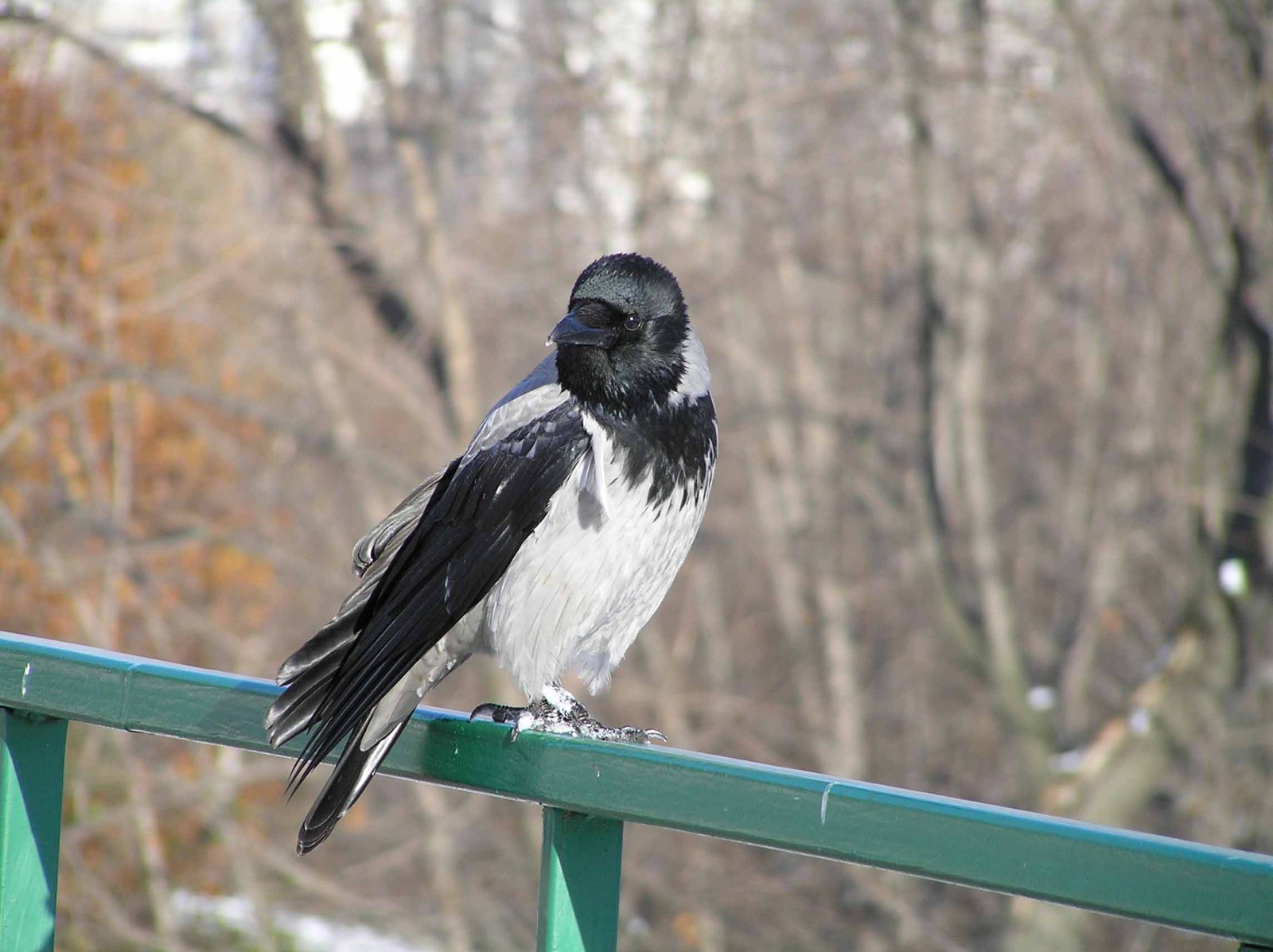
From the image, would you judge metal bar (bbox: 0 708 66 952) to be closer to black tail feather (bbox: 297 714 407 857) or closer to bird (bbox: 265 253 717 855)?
black tail feather (bbox: 297 714 407 857)

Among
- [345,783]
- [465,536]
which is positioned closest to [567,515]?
[465,536]

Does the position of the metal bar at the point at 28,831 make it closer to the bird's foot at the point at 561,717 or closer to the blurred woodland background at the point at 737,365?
the bird's foot at the point at 561,717

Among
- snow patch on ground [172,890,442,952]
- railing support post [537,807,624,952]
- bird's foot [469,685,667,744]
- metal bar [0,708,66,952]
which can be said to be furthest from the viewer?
snow patch on ground [172,890,442,952]

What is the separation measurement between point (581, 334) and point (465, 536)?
0.43m

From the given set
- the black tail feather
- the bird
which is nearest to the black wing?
the bird

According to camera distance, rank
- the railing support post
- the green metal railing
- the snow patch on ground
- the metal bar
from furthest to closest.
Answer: the snow patch on ground
the metal bar
the railing support post
the green metal railing

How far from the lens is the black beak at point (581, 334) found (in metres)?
2.69

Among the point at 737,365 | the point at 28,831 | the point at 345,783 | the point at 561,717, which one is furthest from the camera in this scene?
the point at 737,365

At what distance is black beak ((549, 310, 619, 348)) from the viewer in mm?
2689

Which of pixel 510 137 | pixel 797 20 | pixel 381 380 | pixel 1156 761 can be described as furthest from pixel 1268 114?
pixel 381 380

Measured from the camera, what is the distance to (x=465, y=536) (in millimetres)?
2658

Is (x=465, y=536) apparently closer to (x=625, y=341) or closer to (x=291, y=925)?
(x=625, y=341)

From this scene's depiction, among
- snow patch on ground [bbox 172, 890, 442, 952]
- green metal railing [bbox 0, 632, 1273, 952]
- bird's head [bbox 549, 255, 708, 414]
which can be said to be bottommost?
snow patch on ground [bbox 172, 890, 442, 952]

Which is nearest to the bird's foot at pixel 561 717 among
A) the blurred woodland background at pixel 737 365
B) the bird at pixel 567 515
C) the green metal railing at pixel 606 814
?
the bird at pixel 567 515
